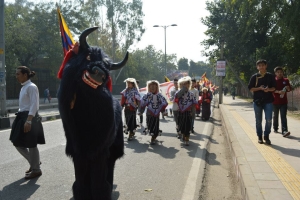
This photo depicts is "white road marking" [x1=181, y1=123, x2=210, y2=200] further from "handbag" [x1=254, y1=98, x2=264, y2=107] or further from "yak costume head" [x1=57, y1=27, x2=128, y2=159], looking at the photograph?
"yak costume head" [x1=57, y1=27, x2=128, y2=159]

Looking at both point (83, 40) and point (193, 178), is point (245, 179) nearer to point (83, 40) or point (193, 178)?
point (193, 178)

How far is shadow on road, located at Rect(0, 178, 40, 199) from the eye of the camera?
4602mm

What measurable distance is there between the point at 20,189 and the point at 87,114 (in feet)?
7.84

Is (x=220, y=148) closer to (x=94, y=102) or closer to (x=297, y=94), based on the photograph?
(x=94, y=102)

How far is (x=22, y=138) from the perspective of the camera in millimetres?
5250

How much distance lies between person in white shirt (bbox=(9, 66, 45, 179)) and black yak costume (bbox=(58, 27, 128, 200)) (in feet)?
6.56

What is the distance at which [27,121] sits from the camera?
517 cm

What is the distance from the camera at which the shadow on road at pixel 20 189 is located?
4.60m

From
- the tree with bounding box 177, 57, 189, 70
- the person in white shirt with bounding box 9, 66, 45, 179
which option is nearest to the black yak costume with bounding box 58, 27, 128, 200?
the person in white shirt with bounding box 9, 66, 45, 179

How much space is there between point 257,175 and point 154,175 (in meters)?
1.70

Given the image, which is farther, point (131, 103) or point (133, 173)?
point (131, 103)

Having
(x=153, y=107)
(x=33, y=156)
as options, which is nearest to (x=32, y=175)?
(x=33, y=156)

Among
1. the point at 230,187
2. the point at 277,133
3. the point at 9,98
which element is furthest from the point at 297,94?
the point at 9,98

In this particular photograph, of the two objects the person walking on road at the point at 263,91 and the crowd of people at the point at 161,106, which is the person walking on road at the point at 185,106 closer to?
the crowd of people at the point at 161,106
